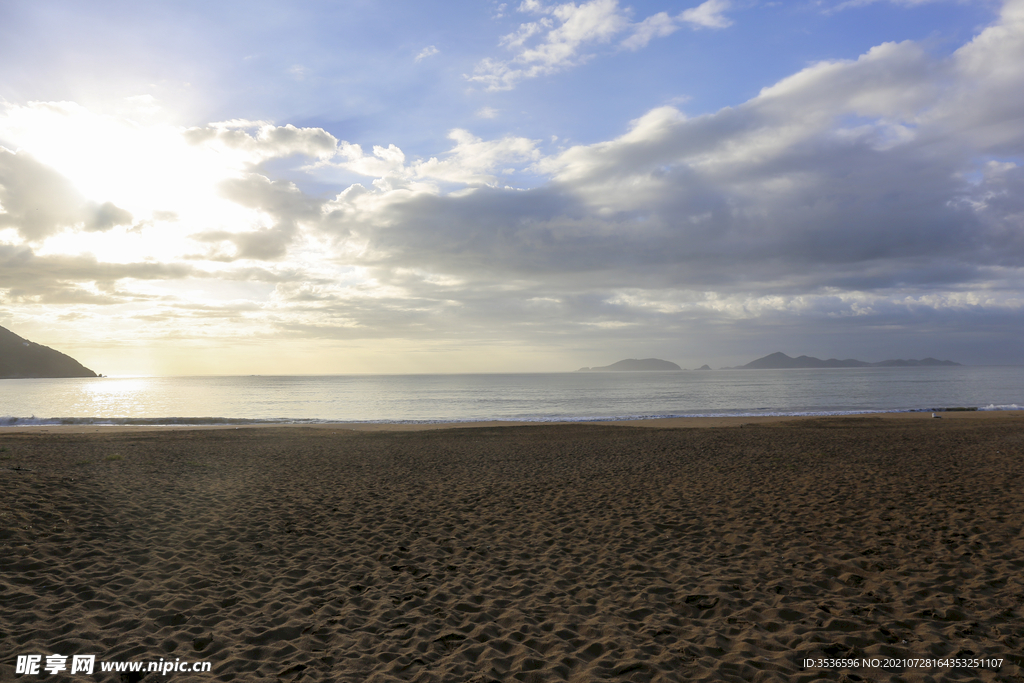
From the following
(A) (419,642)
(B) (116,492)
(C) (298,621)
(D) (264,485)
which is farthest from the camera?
(D) (264,485)

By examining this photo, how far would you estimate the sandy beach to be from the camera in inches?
201

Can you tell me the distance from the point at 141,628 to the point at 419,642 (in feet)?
10.2

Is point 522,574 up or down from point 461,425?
up

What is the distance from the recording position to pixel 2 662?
4723 mm

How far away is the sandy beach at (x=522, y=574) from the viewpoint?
5094 mm

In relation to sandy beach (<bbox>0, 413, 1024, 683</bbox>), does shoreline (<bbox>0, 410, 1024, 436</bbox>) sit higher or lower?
lower

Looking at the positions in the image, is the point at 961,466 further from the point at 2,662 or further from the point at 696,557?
the point at 2,662

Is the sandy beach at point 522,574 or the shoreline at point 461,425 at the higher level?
the sandy beach at point 522,574

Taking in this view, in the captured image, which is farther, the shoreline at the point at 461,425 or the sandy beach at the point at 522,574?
the shoreline at the point at 461,425

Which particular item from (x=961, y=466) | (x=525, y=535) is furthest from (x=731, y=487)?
(x=961, y=466)

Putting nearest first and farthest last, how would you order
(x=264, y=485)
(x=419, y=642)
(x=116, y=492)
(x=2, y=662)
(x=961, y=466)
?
(x=2, y=662) < (x=419, y=642) < (x=116, y=492) < (x=264, y=485) < (x=961, y=466)

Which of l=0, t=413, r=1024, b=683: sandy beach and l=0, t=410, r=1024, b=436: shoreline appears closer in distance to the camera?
l=0, t=413, r=1024, b=683: sandy beach

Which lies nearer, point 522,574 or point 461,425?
point 522,574

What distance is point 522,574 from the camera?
738 centimetres
